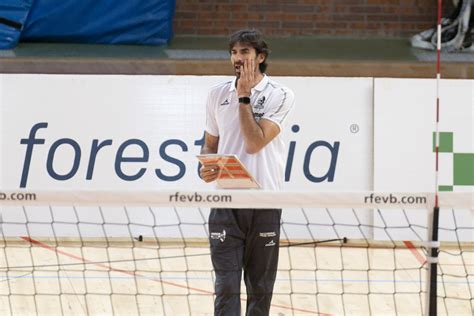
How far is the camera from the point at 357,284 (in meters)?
8.19

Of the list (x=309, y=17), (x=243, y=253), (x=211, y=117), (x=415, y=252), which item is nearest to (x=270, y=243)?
(x=243, y=253)

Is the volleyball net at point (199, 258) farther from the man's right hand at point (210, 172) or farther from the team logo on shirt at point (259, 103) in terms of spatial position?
the team logo on shirt at point (259, 103)

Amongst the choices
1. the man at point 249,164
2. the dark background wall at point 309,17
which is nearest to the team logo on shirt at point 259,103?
the man at point 249,164

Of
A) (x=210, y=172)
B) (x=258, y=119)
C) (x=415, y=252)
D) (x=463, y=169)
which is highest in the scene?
(x=463, y=169)

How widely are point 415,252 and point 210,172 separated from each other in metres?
4.86

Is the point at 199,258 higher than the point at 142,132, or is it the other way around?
the point at 142,132

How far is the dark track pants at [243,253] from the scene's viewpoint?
17.0ft

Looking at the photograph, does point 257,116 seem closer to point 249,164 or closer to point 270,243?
point 249,164

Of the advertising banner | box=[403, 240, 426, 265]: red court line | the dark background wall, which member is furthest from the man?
the dark background wall

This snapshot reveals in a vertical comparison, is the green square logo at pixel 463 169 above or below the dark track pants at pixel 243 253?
above

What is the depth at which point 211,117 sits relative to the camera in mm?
5418

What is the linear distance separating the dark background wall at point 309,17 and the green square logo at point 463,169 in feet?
12.4

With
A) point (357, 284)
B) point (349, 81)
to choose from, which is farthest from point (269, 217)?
point (349, 81)

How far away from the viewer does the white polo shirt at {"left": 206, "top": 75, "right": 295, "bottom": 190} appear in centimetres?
525
